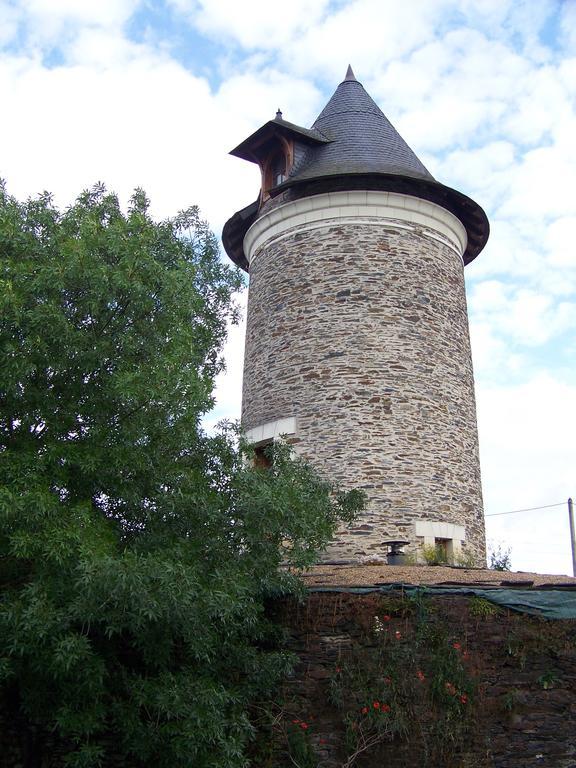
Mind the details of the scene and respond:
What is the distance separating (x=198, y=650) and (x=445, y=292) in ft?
28.4

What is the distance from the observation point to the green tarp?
823cm

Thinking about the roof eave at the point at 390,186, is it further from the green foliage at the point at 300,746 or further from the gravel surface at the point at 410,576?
the green foliage at the point at 300,746

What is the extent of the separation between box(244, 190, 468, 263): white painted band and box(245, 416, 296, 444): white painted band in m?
3.34

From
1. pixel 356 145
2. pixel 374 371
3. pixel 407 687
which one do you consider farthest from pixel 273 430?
pixel 407 687

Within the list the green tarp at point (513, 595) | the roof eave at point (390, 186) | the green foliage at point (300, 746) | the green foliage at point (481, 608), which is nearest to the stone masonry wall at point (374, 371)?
the roof eave at point (390, 186)

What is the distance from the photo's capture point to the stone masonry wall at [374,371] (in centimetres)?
1232

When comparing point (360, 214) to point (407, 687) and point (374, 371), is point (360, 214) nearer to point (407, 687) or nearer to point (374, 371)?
point (374, 371)

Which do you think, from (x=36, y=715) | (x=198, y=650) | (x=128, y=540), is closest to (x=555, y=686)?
(x=198, y=650)

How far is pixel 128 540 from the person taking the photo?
752 cm

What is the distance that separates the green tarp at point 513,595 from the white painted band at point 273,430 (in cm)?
457

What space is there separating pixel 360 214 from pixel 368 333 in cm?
212

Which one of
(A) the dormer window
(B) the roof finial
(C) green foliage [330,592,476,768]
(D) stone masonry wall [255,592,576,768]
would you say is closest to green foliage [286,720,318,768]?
(D) stone masonry wall [255,592,576,768]

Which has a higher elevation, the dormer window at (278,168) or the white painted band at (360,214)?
the dormer window at (278,168)

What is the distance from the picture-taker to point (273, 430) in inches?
516
